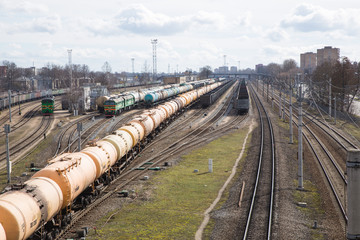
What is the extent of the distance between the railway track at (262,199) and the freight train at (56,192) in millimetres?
9124

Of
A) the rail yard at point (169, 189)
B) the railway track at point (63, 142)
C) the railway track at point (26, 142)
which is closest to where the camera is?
the rail yard at point (169, 189)

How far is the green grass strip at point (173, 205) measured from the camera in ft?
64.1

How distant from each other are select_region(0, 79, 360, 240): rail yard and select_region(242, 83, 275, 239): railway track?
0.06m

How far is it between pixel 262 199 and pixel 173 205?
575 cm

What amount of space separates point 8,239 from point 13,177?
1930 cm

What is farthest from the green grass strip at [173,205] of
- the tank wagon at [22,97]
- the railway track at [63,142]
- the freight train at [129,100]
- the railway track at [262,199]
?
the tank wagon at [22,97]

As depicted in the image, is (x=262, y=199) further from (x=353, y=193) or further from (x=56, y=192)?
(x=56, y=192)

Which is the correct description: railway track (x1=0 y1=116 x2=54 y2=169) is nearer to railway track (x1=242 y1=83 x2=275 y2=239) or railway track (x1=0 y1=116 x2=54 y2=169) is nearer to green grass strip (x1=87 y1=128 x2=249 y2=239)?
green grass strip (x1=87 y1=128 x2=249 y2=239)

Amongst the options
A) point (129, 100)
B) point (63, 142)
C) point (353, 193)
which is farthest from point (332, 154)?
point (129, 100)

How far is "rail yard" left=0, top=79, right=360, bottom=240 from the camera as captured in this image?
1888 centimetres

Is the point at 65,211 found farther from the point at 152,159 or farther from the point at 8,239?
the point at 152,159

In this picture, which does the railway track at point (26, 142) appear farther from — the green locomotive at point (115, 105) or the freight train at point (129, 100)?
the freight train at point (129, 100)

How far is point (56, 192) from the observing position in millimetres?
18109

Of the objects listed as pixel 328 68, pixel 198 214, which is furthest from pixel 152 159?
pixel 328 68
